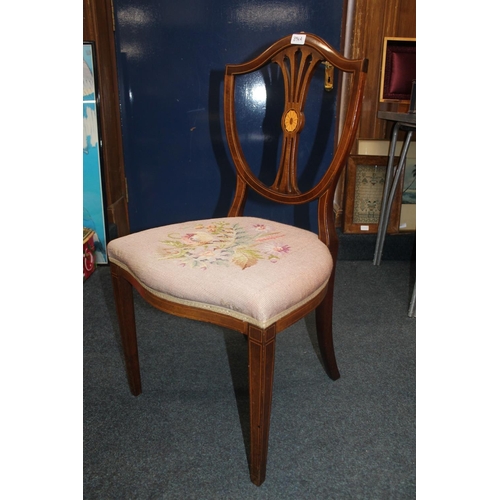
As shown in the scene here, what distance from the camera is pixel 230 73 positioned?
128cm

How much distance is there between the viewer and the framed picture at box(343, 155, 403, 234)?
220 centimetres

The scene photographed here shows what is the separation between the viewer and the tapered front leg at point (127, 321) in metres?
1.13

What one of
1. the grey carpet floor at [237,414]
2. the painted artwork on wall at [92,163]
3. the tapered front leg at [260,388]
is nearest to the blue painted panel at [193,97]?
the painted artwork on wall at [92,163]

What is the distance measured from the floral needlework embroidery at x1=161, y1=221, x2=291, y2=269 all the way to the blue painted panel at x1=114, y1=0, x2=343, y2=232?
1.14 m

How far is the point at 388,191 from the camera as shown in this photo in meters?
2.12

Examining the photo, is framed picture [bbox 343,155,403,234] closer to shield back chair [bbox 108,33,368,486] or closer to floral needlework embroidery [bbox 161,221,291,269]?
shield back chair [bbox 108,33,368,486]

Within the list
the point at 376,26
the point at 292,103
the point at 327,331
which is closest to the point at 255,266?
the point at 327,331

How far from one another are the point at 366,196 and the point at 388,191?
0.49 ft

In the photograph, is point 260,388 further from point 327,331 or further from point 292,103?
point 292,103

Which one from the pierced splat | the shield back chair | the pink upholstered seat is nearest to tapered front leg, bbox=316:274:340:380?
the shield back chair
